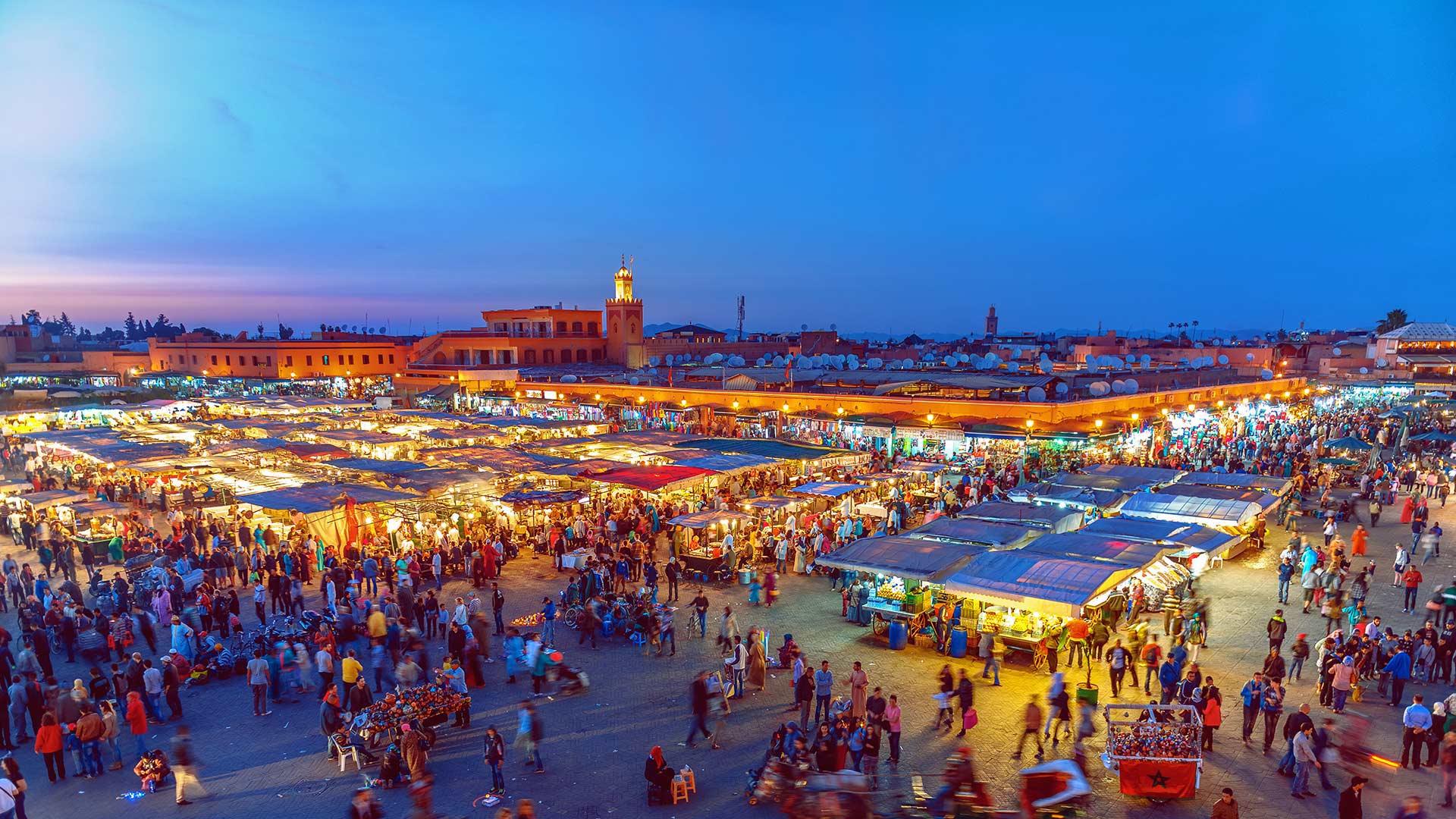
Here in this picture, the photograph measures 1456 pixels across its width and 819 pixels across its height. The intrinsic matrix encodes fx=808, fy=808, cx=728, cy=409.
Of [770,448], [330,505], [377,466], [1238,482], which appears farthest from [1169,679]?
[377,466]

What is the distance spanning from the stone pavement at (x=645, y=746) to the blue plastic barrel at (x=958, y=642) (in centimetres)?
14

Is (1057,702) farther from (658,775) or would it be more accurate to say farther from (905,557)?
(658,775)

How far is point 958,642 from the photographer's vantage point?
1160cm

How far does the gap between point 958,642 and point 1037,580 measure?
143 cm

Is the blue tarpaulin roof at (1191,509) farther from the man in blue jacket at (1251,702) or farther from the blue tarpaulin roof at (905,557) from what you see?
the man in blue jacket at (1251,702)

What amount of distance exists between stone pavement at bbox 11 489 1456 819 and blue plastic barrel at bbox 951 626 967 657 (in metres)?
0.14

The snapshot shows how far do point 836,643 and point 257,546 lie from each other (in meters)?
12.5

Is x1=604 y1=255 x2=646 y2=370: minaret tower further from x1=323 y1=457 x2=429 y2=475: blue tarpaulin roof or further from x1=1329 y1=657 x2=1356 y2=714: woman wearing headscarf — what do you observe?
x1=1329 y1=657 x2=1356 y2=714: woman wearing headscarf

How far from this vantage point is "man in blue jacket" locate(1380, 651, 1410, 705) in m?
9.73

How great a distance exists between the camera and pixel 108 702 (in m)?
8.80

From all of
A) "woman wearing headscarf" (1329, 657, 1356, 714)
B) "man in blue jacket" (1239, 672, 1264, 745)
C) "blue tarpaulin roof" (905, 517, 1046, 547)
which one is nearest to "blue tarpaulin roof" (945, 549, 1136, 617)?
"blue tarpaulin roof" (905, 517, 1046, 547)

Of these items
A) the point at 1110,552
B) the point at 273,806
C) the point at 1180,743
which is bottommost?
the point at 273,806

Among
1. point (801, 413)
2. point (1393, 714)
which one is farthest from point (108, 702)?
point (801, 413)

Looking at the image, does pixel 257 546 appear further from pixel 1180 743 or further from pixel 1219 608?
pixel 1219 608
